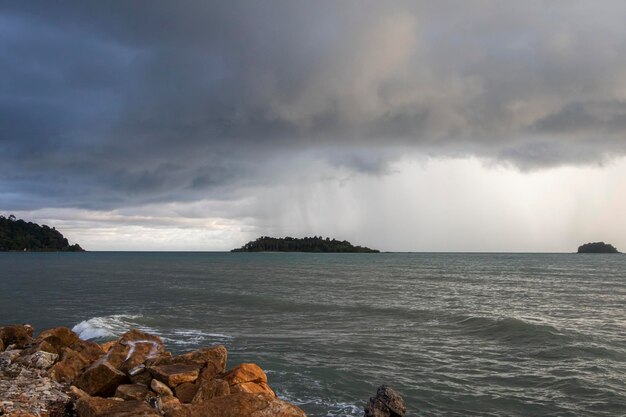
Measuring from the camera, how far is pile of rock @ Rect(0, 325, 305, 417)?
1128 centimetres

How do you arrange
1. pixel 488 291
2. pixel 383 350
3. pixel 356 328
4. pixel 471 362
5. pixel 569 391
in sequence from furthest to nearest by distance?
pixel 488 291 → pixel 356 328 → pixel 383 350 → pixel 471 362 → pixel 569 391

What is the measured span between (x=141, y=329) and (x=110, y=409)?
2370cm

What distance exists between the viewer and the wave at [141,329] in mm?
28323

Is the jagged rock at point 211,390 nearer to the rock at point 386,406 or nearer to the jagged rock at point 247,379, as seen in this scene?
the jagged rock at point 247,379

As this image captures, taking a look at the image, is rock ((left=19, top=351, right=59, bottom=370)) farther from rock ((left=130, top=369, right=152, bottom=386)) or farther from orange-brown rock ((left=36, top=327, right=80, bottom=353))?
rock ((left=130, top=369, right=152, bottom=386))

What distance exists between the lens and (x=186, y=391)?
13.5 meters

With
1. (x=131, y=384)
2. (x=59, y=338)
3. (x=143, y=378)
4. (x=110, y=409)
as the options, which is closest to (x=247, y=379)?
(x=143, y=378)

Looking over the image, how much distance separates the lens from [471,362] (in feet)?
76.8

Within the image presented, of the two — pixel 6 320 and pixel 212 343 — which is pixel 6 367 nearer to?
pixel 212 343

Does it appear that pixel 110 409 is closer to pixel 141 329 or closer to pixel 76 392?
pixel 76 392

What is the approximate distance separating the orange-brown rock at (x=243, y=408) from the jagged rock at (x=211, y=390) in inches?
48.5

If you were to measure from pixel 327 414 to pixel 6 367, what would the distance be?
10189 mm

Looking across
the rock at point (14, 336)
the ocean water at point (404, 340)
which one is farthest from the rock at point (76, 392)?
the rock at point (14, 336)

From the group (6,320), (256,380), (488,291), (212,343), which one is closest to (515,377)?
(256,380)
